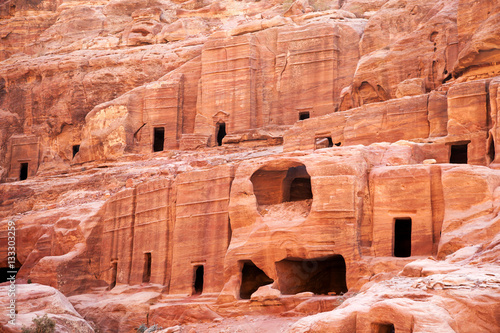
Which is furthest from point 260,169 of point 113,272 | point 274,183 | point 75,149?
point 75,149

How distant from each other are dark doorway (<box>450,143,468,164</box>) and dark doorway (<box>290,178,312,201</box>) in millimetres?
5737

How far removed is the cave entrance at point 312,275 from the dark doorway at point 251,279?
1.68m

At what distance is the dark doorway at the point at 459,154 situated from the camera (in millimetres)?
27791

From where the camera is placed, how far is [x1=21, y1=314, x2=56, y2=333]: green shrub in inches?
824

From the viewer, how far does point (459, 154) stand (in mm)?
28016

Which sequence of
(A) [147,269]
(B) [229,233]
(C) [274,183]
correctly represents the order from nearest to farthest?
(B) [229,233] → (C) [274,183] → (A) [147,269]

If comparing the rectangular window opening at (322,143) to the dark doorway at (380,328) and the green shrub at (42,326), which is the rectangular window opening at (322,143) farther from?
the dark doorway at (380,328)

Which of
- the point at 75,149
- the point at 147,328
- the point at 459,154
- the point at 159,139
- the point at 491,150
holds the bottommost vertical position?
the point at 147,328

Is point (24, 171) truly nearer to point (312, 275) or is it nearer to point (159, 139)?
point (159, 139)

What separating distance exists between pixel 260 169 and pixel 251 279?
4048 millimetres

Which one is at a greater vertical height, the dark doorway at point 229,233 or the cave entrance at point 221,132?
the cave entrance at point 221,132

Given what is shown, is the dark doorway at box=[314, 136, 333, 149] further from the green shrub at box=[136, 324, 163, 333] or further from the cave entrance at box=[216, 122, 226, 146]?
the cave entrance at box=[216, 122, 226, 146]

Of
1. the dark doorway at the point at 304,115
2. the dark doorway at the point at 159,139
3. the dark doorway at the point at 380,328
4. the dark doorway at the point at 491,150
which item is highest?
the dark doorway at the point at 304,115

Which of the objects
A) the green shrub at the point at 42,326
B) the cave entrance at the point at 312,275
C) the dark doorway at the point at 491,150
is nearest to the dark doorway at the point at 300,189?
the cave entrance at the point at 312,275
